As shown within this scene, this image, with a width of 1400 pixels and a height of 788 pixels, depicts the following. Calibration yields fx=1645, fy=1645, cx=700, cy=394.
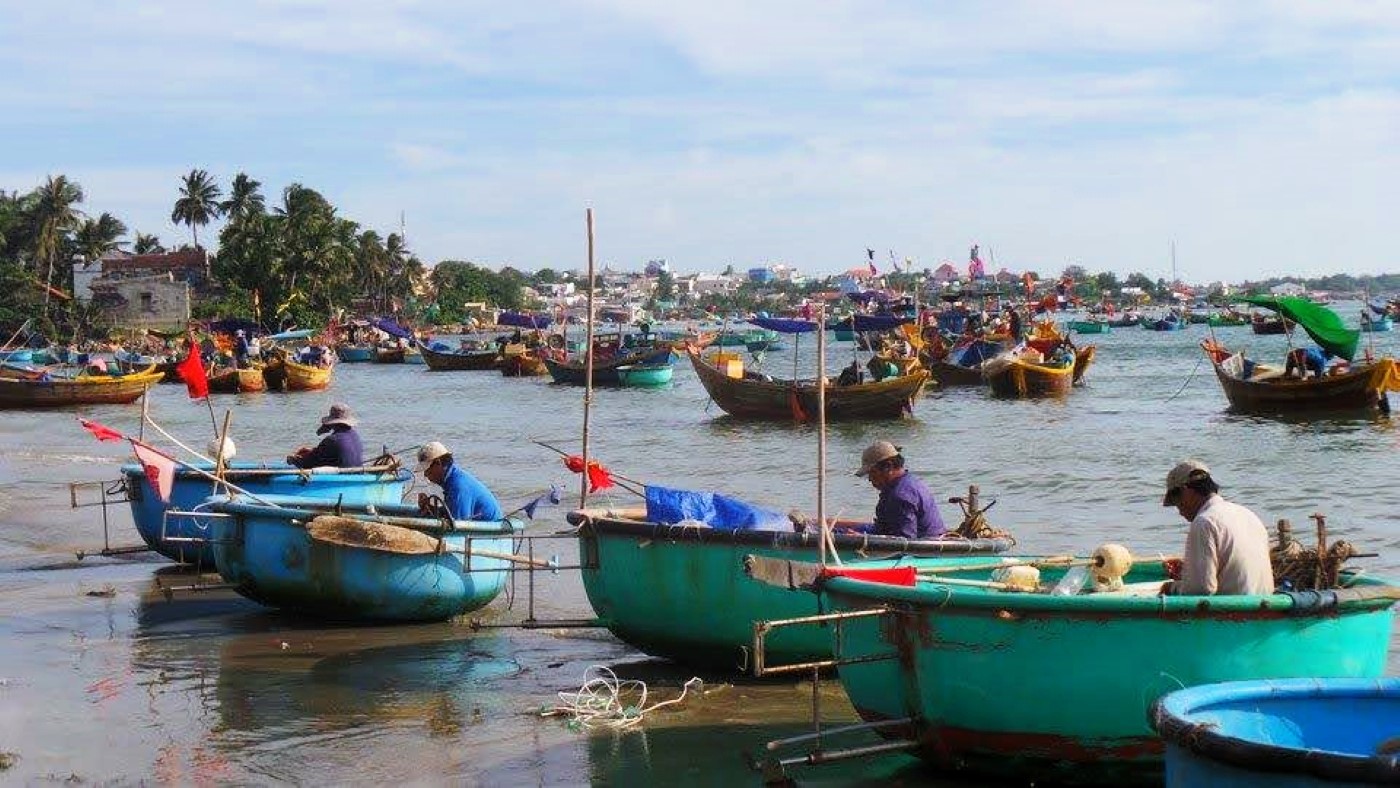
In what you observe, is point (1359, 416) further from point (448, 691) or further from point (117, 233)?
point (117, 233)

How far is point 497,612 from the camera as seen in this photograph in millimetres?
11922

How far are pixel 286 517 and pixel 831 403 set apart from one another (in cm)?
2332

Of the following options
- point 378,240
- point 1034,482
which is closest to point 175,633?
point 1034,482

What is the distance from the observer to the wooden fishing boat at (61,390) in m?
39.2

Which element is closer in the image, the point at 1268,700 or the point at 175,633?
the point at 1268,700

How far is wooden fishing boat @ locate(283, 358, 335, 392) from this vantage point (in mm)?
52094

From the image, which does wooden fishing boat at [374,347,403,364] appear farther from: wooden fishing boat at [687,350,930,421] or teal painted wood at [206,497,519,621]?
teal painted wood at [206,497,519,621]

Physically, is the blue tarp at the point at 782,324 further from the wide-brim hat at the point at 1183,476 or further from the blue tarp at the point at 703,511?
the wide-brim hat at the point at 1183,476

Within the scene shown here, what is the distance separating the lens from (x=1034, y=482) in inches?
914

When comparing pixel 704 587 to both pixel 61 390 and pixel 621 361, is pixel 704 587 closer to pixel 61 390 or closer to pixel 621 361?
pixel 61 390

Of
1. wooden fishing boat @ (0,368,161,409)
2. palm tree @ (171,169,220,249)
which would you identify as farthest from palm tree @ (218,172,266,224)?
wooden fishing boat @ (0,368,161,409)

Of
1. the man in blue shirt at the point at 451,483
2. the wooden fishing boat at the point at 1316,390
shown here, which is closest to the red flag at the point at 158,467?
the man in blue shirt at the point at 451,483

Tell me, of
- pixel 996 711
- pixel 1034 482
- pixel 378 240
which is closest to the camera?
pixel 996 711

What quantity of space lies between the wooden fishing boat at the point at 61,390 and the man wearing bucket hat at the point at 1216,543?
35748 mm
